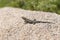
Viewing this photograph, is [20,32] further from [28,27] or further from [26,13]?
[26,13]

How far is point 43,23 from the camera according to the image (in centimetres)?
353

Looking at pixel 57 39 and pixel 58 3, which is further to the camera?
pixel 58 3

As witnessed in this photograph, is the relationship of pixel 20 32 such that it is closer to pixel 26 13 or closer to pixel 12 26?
pixel 12 26

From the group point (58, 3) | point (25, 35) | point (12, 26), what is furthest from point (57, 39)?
point (58, 3)

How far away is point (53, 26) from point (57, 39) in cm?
35

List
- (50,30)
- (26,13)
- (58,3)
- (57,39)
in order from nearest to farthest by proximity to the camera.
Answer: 1. (57,39)
2. (50,30)
3. (26,13)
4. (58,3)

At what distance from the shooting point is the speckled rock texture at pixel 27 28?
322cm

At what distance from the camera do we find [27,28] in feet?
11.1

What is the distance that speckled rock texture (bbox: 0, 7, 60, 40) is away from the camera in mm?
3221

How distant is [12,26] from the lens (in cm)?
345

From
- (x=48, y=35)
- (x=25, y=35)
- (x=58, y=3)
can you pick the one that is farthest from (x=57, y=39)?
(x=58, y=3)

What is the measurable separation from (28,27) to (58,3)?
333 cm

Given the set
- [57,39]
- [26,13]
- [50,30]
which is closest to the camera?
[57,39]

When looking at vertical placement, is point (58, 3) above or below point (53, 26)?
below
